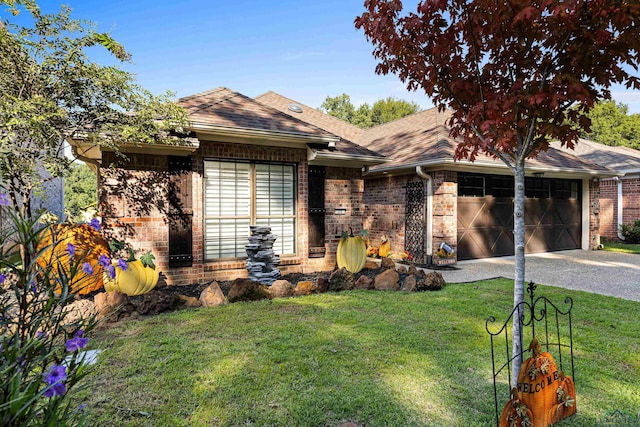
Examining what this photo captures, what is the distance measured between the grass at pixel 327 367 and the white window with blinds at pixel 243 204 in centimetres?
207

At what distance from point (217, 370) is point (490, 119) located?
9.44ft

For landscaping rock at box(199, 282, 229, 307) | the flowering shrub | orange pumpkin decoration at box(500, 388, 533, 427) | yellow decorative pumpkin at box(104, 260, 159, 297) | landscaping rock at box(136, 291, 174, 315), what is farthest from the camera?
yellow decorative pumpkin at box(104, 260, 159, 297)

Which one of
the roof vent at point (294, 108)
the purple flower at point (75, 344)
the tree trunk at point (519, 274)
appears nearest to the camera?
the purple flower at point (75, 344)

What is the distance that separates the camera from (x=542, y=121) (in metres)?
2.38

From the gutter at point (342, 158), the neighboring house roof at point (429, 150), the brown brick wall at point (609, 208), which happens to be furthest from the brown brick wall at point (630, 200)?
the gutter at point (342, 158)

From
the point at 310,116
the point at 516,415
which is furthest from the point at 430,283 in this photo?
the point at 310,116

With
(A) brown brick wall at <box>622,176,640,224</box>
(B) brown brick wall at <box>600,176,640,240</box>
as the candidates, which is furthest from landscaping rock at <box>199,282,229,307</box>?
(A) brown brick wall at <box>622,176,640,224</box>

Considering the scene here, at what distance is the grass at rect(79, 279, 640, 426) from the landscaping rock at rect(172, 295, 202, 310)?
9.1 inches

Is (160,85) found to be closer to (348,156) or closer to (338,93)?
(348,156)

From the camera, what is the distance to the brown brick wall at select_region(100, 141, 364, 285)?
5.78 metres

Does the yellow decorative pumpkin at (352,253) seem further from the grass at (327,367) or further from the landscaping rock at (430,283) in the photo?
the grass at (327,367)

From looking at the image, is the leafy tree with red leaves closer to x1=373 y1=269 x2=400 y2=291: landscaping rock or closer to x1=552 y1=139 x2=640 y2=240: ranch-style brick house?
x1=373 y1=269 x2=400 y2=291: landscaping rock

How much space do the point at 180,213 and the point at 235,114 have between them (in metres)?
2.06

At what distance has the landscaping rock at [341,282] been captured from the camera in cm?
607
